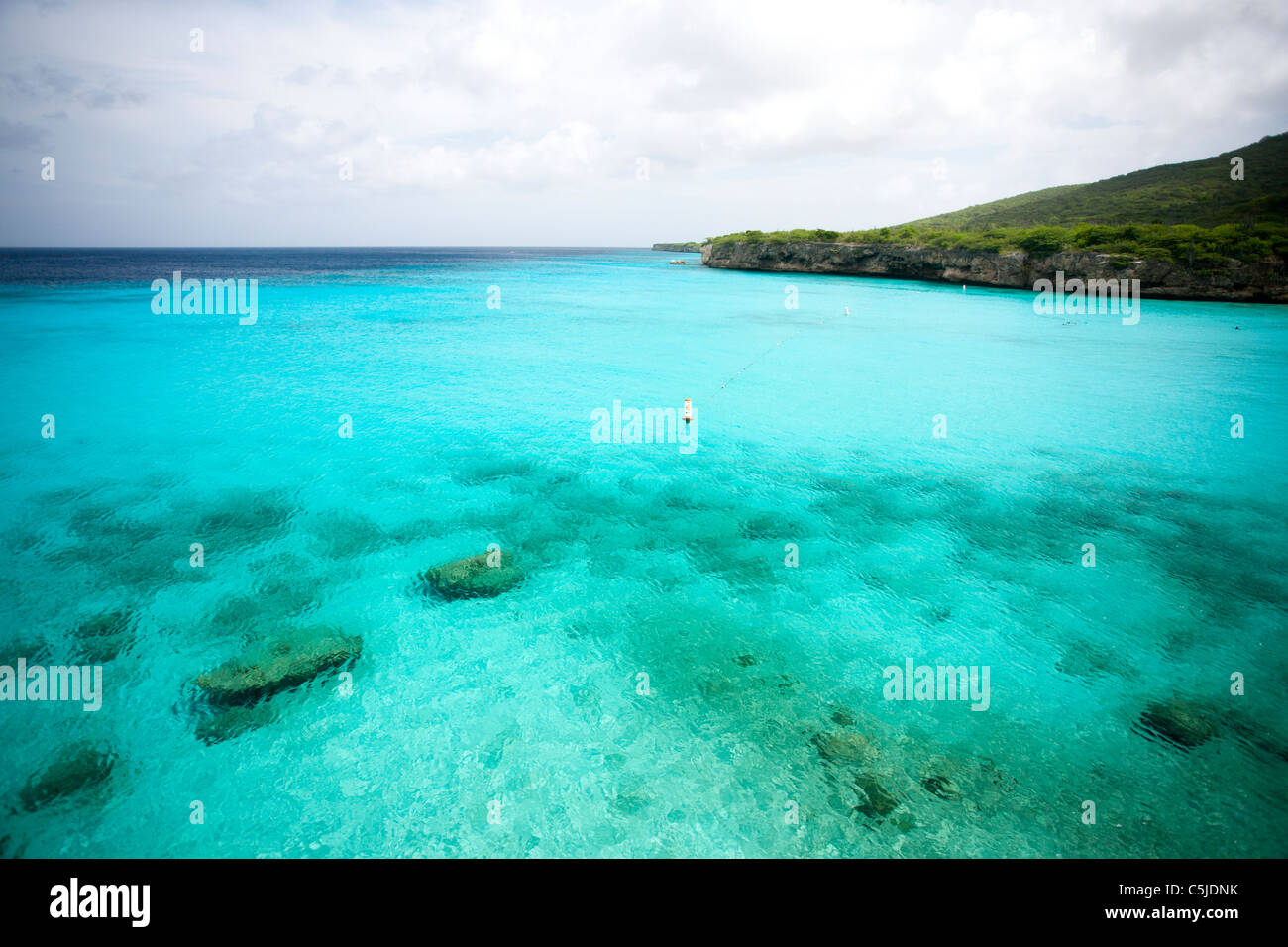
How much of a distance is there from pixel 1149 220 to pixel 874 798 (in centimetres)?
12069

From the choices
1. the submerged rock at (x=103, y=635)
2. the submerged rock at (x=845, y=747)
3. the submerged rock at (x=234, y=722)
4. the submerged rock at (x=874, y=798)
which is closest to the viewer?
the submerged rock at (x=874, y=798)

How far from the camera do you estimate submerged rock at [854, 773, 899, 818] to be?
6.83 meters

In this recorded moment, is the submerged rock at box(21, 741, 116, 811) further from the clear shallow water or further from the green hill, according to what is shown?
the green hill

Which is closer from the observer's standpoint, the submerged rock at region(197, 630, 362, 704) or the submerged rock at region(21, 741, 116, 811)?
the submerged rock at region(21, 741, 116, 811)

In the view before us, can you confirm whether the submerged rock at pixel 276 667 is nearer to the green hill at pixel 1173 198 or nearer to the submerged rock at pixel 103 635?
the submerged rock at pixel 103 635

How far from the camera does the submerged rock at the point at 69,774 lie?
22.7 ft

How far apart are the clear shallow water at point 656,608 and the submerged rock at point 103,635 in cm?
23

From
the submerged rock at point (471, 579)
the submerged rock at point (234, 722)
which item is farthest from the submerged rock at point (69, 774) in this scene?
the submerged rock at point (471, 579)

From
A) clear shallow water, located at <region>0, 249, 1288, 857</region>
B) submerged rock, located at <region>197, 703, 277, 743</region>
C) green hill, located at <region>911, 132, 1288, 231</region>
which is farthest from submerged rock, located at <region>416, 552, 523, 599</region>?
green hill, located at <region>911, 132, 1288, 231</region>

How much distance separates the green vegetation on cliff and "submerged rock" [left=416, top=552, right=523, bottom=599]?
84.1 metres

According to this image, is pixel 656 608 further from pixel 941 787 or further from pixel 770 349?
pixel 770 349

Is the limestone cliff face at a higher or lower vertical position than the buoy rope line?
higher
